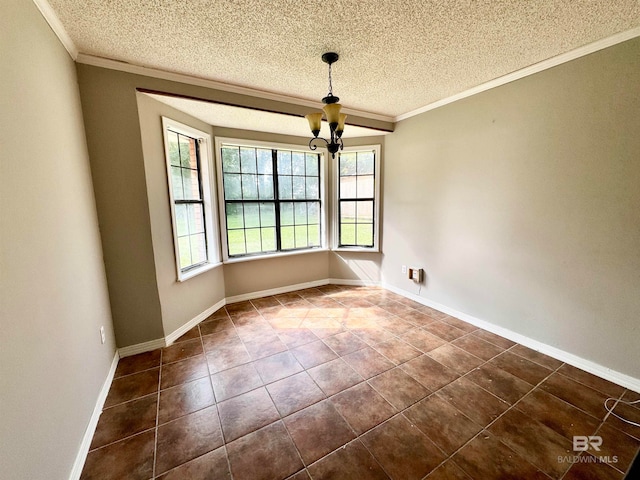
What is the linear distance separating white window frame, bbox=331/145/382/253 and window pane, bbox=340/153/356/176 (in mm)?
70

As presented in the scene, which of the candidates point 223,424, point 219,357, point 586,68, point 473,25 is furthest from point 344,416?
point 586,68

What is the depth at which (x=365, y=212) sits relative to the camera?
436 cm

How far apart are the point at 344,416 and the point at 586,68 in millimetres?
3240

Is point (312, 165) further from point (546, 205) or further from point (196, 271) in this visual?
point (546, 205)

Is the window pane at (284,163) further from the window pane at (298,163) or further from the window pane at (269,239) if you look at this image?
the window pane at (269,239)

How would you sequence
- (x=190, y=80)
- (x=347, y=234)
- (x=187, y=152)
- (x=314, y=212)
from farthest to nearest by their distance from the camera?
(x=347, y=234) < (x=314, y=212) < (x=187, y=152) < (x=190, y=80)

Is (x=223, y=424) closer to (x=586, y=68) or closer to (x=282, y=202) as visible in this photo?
(x=282, y=202)

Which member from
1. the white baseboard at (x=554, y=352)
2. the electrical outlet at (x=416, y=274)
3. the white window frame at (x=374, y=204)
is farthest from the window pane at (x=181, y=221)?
the white baseboard at (x=554, y=352)

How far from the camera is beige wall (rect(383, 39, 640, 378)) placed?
2.02m

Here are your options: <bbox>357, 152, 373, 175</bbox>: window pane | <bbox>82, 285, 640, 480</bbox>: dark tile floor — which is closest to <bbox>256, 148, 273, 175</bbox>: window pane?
<bbox>357, 152, 373, 175</bbox>: window pane

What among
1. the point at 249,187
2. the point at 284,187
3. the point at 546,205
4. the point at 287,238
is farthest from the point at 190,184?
the point at 546,205

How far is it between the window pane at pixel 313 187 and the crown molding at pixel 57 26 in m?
2.88

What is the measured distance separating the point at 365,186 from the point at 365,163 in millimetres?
364

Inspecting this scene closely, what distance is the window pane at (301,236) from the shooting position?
4316mm
